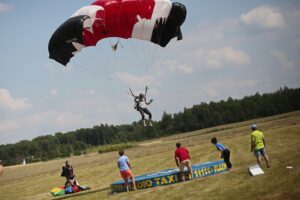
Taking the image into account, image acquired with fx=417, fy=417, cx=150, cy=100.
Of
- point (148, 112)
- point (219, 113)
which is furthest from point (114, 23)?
point (219, 113)

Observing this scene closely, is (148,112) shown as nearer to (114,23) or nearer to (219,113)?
(114,23)

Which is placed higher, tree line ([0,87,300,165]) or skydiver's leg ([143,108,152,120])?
tree line ([0,87,300,165])

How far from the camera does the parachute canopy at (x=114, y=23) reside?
17594 millimetres

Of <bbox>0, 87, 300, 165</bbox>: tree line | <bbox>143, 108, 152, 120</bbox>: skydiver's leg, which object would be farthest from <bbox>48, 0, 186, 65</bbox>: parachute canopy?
<bbox>0, 87, 300, 165</bbox>: tree line

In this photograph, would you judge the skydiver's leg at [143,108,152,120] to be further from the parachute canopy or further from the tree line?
the tree line

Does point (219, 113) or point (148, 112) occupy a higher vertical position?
point (219, 113)

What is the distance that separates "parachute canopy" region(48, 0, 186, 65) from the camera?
17594 millimetres

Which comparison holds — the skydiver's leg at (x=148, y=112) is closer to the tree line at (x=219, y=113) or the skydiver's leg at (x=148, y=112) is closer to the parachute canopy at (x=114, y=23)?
the parachute canopy at (x=114, y=23)

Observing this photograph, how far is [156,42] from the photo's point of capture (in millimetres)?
19484

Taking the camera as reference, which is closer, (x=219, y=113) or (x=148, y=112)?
(x=148, y=112)

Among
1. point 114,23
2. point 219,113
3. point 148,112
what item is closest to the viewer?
point 114,23

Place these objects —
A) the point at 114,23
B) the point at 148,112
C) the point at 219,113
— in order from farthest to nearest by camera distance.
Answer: the point at 219,113 < the point at 148,112 < the point at 114,23

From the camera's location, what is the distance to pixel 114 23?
18.1m

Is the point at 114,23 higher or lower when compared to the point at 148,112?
higher
